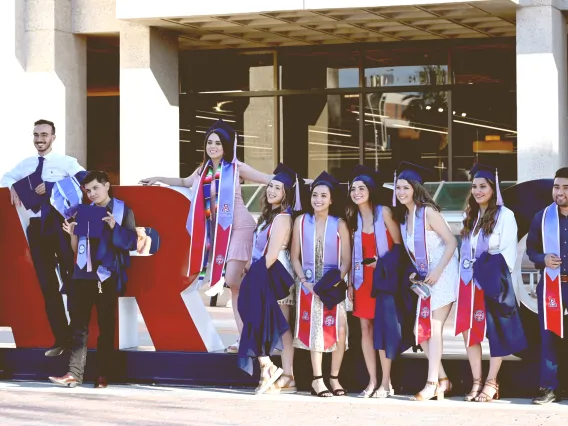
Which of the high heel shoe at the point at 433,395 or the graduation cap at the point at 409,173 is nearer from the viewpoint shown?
the high heel shoe at the point at 433,395

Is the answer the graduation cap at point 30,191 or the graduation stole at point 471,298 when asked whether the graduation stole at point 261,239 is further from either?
the graduation cap at point 30,191

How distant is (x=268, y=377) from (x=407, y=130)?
14.5 m

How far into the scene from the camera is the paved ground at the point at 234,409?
312 inches

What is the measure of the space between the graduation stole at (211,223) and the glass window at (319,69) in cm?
1403

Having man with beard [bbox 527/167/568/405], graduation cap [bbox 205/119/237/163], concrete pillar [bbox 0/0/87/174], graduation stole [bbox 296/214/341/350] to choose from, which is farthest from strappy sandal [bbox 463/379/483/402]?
concrete pillar [bbox 0/0/87/174]

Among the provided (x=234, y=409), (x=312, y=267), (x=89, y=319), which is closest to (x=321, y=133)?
(x=89, y=319)

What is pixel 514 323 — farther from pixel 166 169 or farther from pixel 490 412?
pixel 166 169

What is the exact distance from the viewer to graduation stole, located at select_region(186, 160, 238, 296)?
9570 mm

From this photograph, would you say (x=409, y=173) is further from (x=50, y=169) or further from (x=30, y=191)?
(x=30, y=191)

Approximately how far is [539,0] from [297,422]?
1316cm

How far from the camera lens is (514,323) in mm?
8719

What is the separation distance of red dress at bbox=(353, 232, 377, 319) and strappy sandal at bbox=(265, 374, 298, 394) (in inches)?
30.5

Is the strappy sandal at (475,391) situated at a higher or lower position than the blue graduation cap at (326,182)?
lower

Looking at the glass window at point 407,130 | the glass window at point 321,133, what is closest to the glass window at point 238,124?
the glass window at point 321,133
